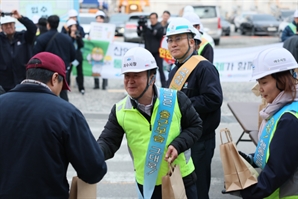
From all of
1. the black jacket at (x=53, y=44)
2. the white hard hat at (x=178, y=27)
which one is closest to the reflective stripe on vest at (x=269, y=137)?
the white hard hat at (x=178, y=27)

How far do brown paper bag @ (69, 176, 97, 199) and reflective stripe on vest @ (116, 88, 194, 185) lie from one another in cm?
54

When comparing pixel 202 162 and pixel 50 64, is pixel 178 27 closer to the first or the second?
pixel 202 162

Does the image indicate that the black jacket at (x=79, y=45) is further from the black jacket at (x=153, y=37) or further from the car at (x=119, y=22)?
the car at (x=119, y=22)

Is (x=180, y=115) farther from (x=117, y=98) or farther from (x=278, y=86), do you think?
(x=117, y=98)

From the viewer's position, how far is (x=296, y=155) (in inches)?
107

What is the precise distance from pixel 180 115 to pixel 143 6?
40226 mm

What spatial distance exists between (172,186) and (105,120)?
6.65 metres

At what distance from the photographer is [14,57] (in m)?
7.62

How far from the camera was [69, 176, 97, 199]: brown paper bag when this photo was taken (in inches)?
111

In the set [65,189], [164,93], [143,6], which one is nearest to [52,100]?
[65,189]

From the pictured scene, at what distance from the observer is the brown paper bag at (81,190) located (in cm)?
283

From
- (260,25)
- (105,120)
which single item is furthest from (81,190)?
(260,25)

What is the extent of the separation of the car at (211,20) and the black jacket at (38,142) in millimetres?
21195

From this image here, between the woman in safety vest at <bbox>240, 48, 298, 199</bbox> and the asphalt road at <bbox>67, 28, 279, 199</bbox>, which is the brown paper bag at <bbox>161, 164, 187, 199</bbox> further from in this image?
the asphalt road at <bbox>67, 28, 279, 199</bbox>
